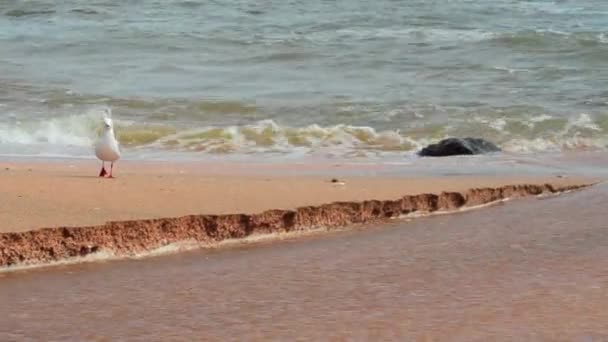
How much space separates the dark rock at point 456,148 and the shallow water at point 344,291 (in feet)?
12.2

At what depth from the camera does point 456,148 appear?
29.6 ft

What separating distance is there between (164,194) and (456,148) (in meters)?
4.04

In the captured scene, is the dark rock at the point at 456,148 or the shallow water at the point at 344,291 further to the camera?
the dark rock at the point at 456,148

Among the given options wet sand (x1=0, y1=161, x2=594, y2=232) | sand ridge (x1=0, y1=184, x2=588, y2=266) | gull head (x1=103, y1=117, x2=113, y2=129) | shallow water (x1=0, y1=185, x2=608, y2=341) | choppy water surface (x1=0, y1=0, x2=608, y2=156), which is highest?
choppy water surface (x1=0, y1=0, x2=608, y2=156)

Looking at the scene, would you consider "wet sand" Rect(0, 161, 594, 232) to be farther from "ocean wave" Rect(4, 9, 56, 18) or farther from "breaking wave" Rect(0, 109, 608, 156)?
"ocean wave" Rect(4, 9, 56, 18)

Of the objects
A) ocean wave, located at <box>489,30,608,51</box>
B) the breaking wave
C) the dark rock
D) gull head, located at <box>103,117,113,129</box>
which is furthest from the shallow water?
ocean wave, located at <box>489,30,608,51</box>

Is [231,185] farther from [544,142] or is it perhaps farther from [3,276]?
[544,142]

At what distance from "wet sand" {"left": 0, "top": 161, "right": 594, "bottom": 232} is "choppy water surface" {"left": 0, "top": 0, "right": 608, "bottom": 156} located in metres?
3.39

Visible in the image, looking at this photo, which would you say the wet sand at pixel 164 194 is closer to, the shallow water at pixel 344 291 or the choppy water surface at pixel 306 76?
the shallow water at pixel 344 291

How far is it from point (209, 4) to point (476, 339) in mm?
20372

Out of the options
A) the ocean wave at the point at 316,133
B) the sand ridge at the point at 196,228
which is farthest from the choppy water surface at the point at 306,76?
the sand ridge at the point at 196,228

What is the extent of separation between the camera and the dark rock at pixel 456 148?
8.96 metres

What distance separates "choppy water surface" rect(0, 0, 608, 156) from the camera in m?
10.5

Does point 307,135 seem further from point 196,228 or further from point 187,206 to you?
point 196,228
